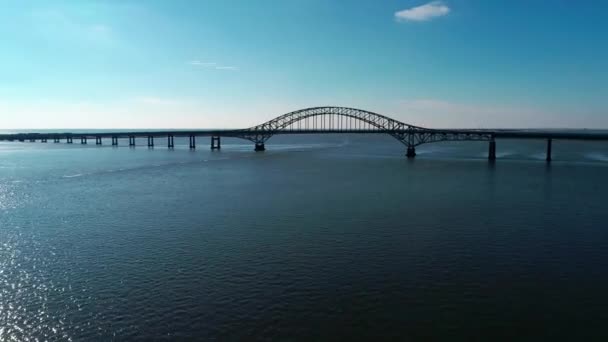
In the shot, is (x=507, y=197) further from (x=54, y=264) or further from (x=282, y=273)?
(x=54, y=264)

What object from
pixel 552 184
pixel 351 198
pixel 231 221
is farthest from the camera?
pixel 552 184

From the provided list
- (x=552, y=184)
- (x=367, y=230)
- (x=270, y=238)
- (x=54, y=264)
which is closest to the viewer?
(x=54, y=264)

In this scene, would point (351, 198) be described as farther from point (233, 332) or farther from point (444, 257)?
point (233, 332)

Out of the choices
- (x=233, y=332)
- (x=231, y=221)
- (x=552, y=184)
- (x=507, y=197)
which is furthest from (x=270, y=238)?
(x=552, y=184)

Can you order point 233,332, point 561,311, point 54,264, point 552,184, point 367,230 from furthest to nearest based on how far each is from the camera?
point 552,184 < point 367,230 < point 54,264 < point 561,311 < point 233,332

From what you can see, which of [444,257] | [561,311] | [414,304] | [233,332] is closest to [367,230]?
[444,257]

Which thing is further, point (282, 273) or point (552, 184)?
point (552, 184)
